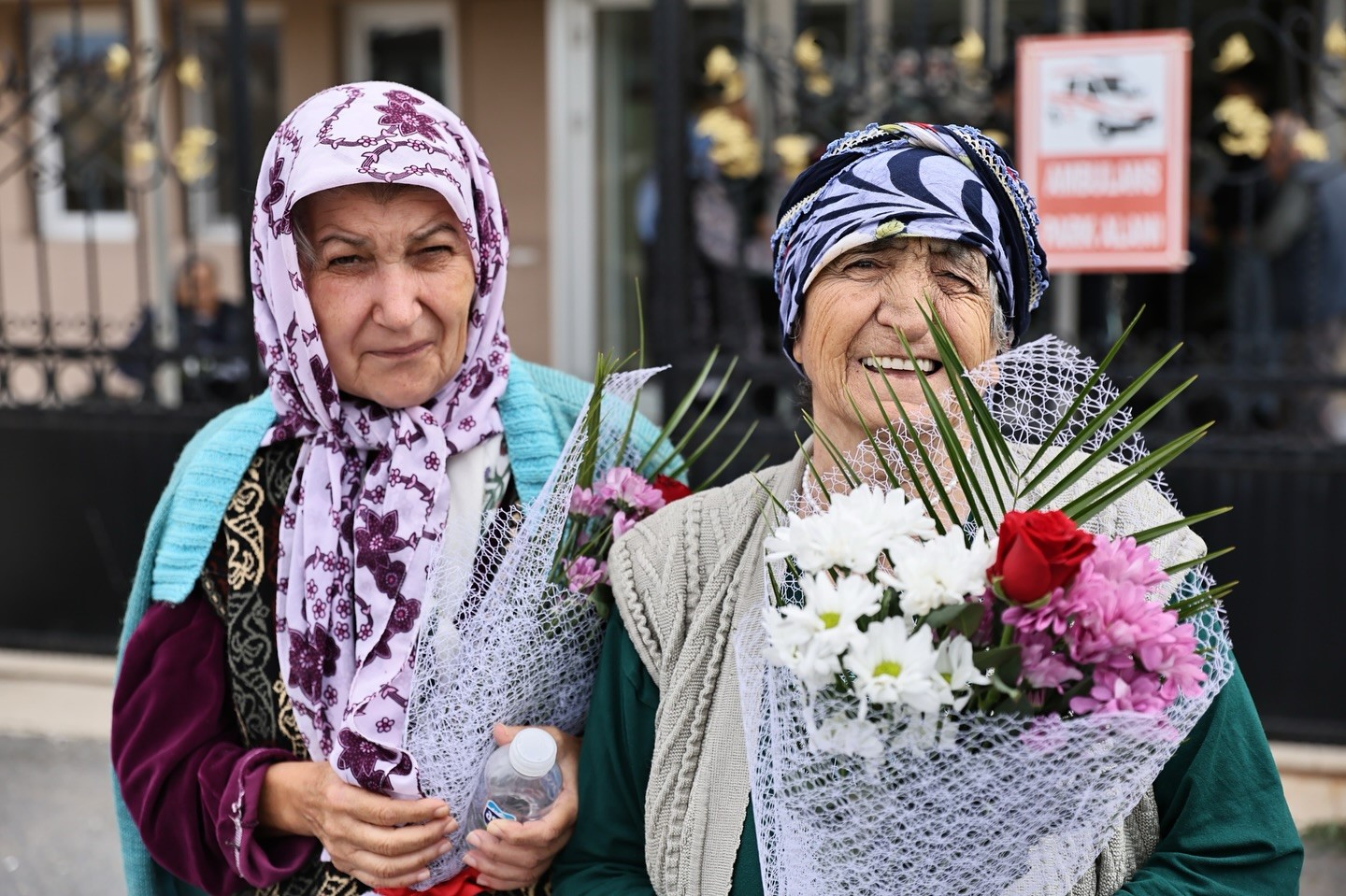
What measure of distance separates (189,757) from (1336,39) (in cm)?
416

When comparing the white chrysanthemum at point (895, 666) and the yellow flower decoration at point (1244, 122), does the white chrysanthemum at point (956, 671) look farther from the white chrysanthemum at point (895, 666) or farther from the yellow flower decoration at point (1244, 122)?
the yellow flower decoration at point (1244, 122)

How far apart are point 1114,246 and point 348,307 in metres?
3.31

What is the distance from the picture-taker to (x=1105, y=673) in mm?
1247

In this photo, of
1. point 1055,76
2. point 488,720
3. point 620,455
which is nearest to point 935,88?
point 1055,76

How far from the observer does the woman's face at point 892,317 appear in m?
1.62

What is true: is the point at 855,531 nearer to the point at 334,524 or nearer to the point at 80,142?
the point at 334,524

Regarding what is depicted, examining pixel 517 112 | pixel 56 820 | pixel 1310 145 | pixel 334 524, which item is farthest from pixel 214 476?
pixel 517 112

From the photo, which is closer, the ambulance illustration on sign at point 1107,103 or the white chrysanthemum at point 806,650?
the white chrysanthemum at point 806,650

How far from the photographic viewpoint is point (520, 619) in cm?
171

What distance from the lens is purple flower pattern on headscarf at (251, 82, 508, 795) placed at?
5.81 ft

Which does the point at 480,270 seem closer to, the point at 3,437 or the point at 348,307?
the point at 348,307

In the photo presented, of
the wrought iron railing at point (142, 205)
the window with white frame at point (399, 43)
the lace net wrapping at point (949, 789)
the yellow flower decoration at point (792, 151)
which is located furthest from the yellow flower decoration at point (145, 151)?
the lace net wrapping at point (949, 789)

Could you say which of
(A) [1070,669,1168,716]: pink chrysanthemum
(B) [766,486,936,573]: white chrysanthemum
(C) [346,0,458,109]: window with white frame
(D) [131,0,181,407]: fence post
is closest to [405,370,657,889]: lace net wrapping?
(B) [766,486,936,573]: white chrysanthemum

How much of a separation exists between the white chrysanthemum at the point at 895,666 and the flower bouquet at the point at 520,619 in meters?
0.60
